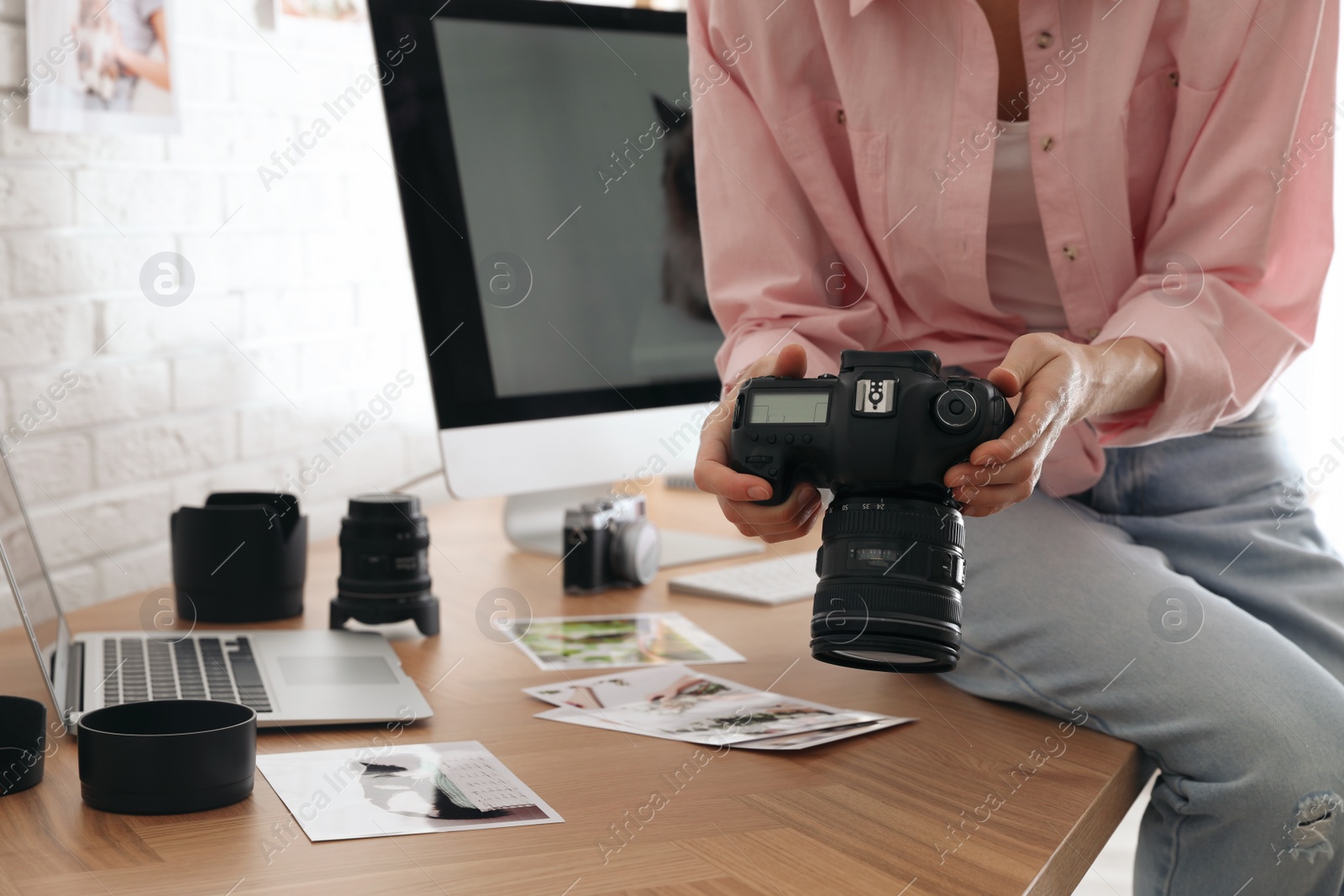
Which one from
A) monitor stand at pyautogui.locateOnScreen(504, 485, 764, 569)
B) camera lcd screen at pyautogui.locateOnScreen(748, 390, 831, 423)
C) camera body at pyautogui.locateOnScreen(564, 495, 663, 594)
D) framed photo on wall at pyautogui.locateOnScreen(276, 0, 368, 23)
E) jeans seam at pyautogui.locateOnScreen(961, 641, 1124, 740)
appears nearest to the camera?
camera lcd screen at pyautogui.locateOnScreen(748, 390, 831, 423)

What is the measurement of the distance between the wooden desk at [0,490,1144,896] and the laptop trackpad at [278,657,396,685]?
0.10 feet

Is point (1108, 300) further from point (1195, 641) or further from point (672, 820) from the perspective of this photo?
point (672, 820)

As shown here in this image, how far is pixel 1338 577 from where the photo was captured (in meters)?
0.91

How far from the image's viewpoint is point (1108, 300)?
0.94 meters

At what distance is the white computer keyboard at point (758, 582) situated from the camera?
1118mm

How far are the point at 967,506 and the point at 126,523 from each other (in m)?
0.97

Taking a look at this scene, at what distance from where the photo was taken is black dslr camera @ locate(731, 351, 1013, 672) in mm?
609

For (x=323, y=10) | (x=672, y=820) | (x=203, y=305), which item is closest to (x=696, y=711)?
(x=672, y=820)

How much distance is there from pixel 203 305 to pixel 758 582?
705mm

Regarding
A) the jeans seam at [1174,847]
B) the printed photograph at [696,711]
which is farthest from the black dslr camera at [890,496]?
the jeans seam at [1174,847]

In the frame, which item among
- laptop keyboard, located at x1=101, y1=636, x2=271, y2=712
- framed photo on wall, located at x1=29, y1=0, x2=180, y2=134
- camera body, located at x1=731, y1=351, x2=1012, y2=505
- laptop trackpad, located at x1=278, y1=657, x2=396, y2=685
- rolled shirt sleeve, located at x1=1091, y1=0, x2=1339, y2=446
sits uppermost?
framed photo on wall, located at x1=29, y1=0, x2=180, y2=134

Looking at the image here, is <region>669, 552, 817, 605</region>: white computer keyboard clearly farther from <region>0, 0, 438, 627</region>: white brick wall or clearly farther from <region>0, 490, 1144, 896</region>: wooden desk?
<region>0, 0, 438, 627</region>: white brick wall

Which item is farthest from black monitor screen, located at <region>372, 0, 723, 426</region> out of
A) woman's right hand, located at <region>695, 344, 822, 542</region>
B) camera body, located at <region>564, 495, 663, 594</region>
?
woman's right hand, located at <region>695, 344, 822, 542</region>

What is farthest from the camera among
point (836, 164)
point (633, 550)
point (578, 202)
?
point (578, 202)
